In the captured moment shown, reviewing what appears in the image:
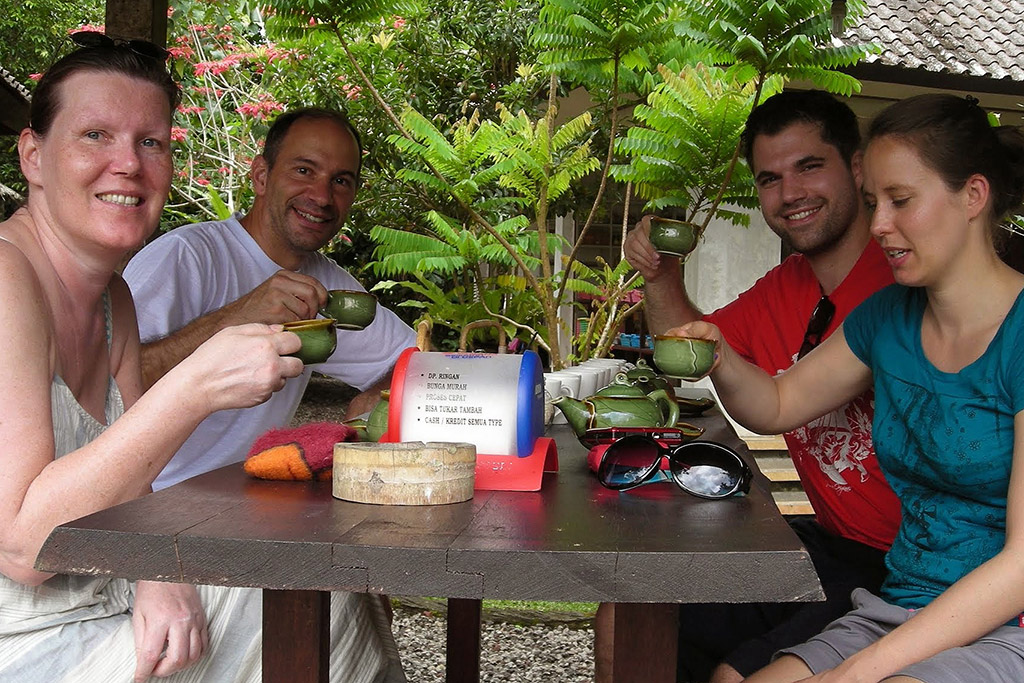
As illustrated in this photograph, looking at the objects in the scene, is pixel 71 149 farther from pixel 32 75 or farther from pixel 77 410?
pixel 32 75

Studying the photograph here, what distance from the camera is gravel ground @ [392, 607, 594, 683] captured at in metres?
4.32

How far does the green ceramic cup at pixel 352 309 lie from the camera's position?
2121mm

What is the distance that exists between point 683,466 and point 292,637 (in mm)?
706

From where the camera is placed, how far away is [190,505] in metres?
1.49

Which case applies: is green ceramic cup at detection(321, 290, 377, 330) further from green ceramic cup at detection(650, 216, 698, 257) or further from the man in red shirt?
the man in red shirt

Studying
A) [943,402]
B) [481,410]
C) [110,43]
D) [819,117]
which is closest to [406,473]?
[481,410]

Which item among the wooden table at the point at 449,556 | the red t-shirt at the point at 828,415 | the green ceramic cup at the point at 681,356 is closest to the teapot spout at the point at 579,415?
the green ceramic cup at the point at 681,356

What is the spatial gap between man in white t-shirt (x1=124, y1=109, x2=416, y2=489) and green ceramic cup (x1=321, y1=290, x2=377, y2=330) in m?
0.61

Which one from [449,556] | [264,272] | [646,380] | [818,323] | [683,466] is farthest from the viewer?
[264,272]

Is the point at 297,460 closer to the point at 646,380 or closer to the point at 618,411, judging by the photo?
the point at 618,411

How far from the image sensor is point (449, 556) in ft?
4.07

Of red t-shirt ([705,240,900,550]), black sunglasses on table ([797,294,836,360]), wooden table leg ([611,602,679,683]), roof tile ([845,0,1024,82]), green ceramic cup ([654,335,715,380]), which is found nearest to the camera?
wooden table leg ([611,602,679,683])

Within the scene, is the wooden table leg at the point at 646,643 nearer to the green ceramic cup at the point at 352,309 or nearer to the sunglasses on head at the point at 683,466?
the sunglasses on head at the point at 683,466

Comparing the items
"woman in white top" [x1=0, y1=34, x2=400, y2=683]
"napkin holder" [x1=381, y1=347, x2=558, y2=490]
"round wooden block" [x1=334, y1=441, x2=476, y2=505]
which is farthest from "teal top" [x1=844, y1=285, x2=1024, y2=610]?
"woman in white top" [x1=0, y1=34, x2=400, y2=683]
